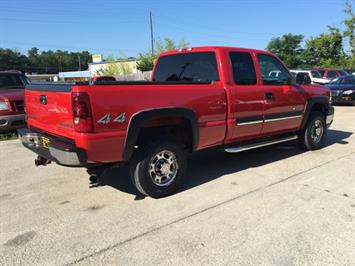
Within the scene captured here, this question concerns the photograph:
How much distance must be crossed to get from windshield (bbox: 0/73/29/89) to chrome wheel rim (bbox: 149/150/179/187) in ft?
23.5

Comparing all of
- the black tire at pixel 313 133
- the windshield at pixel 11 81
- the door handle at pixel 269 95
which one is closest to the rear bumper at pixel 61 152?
the door handle at pixel 269 95

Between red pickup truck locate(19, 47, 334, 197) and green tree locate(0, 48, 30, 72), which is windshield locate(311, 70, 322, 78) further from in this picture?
green tree locate(0, 48, 30, 72)

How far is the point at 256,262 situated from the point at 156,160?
1.90 meters

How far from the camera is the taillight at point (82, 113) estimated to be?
143 inches

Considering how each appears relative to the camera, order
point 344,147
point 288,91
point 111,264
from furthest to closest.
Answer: point 344,147
point 288,91
point 111,264

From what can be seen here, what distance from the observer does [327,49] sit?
45031mm

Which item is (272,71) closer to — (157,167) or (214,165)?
(214,165)

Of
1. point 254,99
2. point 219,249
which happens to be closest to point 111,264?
point 219,249

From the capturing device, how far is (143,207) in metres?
4.27

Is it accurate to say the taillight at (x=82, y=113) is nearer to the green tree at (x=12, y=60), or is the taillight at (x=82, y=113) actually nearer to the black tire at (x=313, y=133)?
the black tire at (x=313, y=133)

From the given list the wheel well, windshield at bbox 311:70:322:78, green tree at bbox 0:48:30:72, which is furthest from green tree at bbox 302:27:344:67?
green tree at bbox 0:48:30:72

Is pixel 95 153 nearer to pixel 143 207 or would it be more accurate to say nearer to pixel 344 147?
pixel 143 207

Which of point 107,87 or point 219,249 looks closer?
point 219,249

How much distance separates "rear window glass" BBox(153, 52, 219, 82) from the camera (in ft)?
17.3
